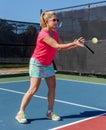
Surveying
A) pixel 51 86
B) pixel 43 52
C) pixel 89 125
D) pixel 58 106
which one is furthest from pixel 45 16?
pixel 58 106

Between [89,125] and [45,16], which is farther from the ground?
[45,16]

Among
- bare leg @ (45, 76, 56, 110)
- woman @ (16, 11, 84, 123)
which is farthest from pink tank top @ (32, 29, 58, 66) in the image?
bare leg @ (45, 76, 56, 110)

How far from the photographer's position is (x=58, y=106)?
6.45m

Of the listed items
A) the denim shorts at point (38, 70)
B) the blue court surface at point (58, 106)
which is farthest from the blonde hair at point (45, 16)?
the blue court surface at point (58, 106)

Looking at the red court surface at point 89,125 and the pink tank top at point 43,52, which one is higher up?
the pink tank top at point 43,52

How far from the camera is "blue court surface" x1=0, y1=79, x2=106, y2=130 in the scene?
5.16 metres

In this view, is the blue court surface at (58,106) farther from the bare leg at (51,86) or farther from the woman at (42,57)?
the bare leg at (51,86)

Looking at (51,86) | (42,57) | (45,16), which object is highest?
(45,16)

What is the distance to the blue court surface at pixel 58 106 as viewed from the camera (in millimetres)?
5155

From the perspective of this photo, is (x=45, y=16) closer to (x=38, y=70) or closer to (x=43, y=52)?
(x=43, y=52)

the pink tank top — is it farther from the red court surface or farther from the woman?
the red court surface

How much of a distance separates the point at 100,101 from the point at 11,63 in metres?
9.14

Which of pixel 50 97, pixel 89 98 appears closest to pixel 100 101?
pixel 89 98

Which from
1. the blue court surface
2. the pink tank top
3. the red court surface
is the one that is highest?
the pink tank top
